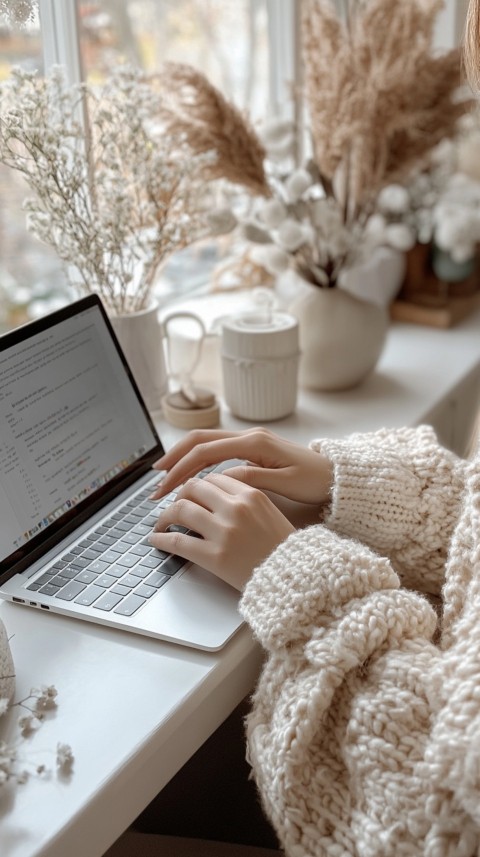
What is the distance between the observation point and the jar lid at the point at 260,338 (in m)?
1.12

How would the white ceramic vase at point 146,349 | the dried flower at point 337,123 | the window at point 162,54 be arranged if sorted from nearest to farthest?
the white ceramic vase at point 146,349 → the dried flower at point 337,123 → the window at point 162,54

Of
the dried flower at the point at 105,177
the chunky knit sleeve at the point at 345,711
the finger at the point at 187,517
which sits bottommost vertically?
the chunky knit sleeve at the point at 345,711

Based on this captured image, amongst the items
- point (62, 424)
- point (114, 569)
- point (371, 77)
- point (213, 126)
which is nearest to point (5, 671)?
point (114, 569)

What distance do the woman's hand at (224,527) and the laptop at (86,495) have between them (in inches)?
1.0

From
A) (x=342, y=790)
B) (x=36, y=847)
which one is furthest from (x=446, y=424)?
(x=36, y=847)

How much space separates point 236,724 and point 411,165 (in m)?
0.89

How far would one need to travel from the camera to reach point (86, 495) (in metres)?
0.89

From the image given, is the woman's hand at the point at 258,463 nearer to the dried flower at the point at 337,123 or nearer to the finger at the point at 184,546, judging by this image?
the finger at the point at 184,546

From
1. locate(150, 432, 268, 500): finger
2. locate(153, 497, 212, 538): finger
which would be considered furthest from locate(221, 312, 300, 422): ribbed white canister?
locate(153, 497, 212, 538): finger

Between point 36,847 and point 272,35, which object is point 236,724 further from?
point 272,35

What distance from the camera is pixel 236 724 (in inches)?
37.9

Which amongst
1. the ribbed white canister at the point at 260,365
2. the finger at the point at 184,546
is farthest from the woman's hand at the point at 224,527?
the ribbed white canister at the point at 260,365

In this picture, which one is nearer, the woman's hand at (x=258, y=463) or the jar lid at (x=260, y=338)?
the woman's hand at (x=258, y=463)

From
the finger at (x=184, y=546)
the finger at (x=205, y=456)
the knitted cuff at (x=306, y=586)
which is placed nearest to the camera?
the knitted cuff at (x=306, y=586)
